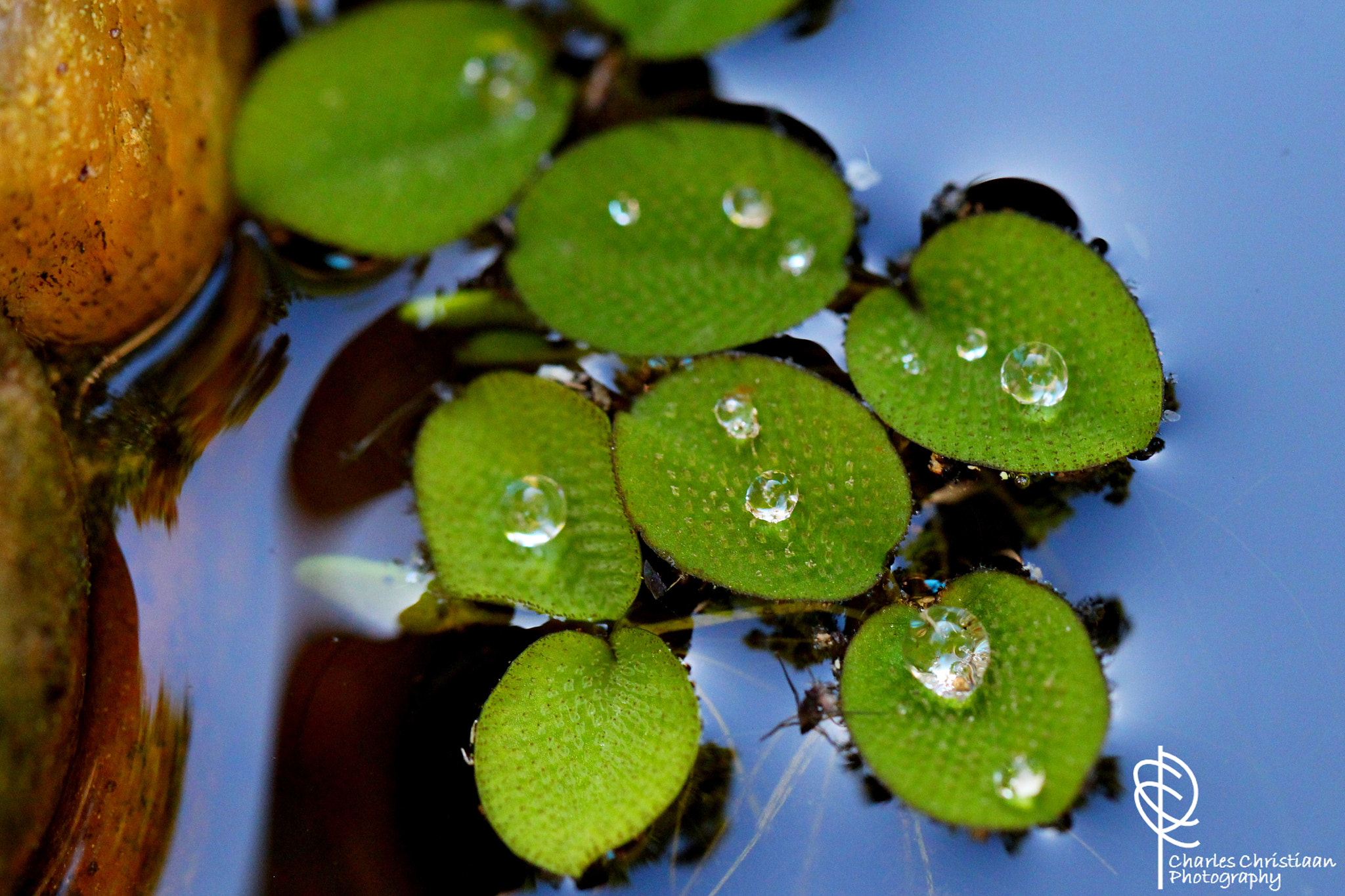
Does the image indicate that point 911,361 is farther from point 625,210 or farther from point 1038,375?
point 625,210

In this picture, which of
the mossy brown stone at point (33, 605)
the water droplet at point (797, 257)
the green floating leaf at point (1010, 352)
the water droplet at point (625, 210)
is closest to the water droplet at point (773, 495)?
the green floating leaf at point (1010, 352)

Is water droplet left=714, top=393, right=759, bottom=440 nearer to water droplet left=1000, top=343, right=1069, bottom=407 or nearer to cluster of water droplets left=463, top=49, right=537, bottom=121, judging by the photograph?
water droplet left=1000, top=343, right=1069, bottom=407

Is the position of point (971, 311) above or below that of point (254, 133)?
below

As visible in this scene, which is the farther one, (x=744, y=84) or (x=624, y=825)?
(x=744, y=84)

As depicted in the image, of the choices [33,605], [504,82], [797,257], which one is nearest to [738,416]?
[797,257]

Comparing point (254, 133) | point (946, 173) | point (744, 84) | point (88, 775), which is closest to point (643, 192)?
point (744, 84)

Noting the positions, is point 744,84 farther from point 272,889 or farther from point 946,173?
point 272,889

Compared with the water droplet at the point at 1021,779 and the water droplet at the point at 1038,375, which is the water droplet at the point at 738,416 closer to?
the water droplet at the point at 1038,375
